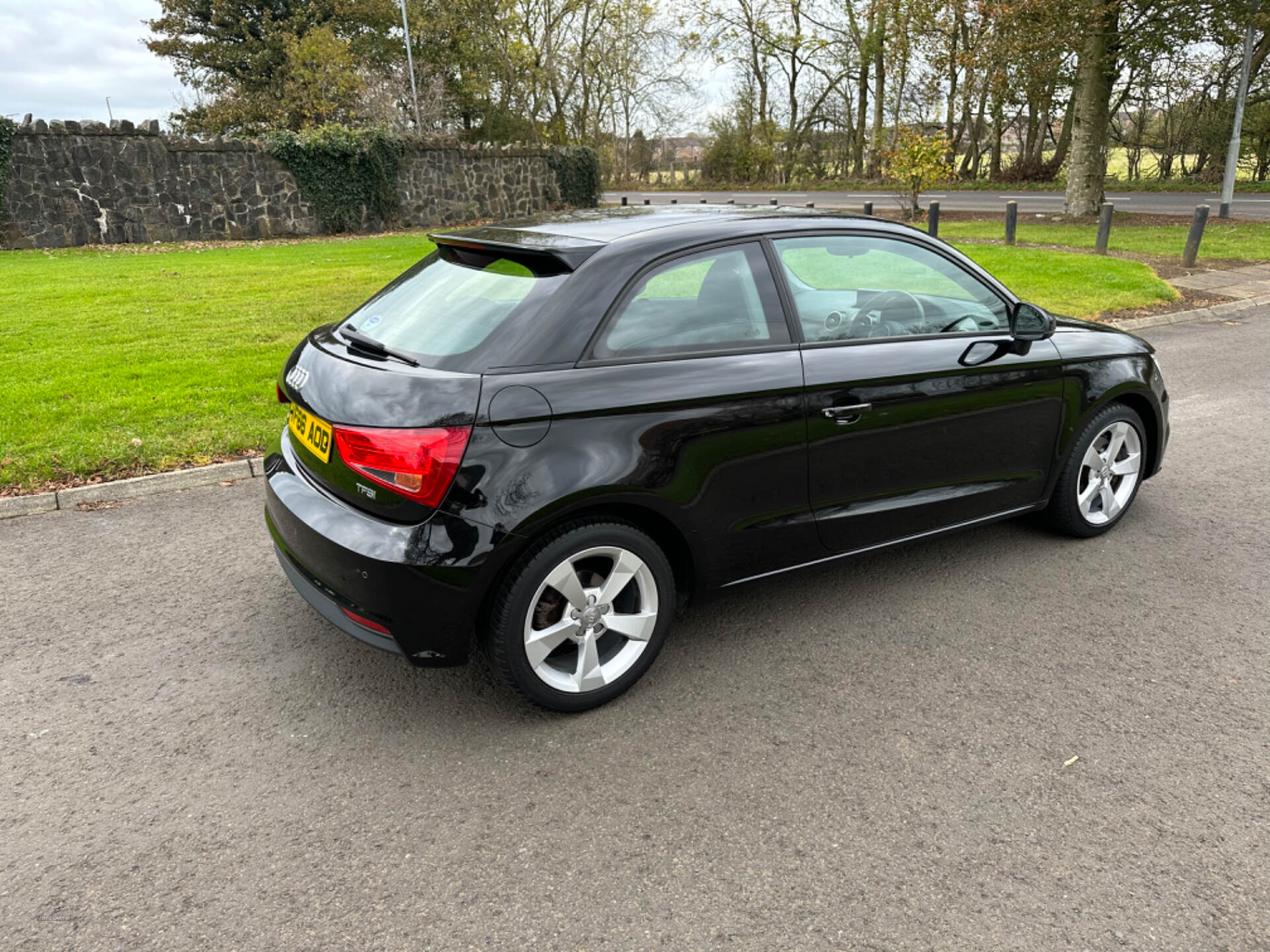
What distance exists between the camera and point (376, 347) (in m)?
3.12

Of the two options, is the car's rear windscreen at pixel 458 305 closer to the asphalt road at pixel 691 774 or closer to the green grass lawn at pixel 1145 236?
the asphalt road at pixel 691 774

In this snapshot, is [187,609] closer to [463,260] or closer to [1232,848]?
[463,260]

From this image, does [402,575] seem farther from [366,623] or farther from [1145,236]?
[1145,236]

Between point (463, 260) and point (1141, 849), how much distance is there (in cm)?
296

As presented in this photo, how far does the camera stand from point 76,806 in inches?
104

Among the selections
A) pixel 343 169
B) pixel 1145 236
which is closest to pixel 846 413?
pixel 1145 236

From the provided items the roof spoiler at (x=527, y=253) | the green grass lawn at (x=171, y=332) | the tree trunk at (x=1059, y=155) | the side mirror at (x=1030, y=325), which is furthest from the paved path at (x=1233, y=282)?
the tree trunk at (x=1059, y=155)

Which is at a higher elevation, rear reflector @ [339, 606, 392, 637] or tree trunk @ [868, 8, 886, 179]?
tree trunk @ [868, 8, 886, 179]

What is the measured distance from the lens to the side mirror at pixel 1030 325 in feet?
12.6

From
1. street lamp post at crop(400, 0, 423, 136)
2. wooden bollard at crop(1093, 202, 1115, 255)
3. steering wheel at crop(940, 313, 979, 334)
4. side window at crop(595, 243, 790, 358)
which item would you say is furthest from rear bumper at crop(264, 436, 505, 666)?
street lamp post at crop(400, 0, 423, 136)

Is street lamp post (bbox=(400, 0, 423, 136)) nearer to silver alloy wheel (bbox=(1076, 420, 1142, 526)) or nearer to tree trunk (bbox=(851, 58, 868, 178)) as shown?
tree trunk (bbox=(851, 58, 868, 178))

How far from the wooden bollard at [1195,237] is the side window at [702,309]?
12.7 metres

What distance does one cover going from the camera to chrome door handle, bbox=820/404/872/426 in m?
3.34

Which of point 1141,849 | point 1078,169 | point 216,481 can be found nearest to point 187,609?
point 216,481
